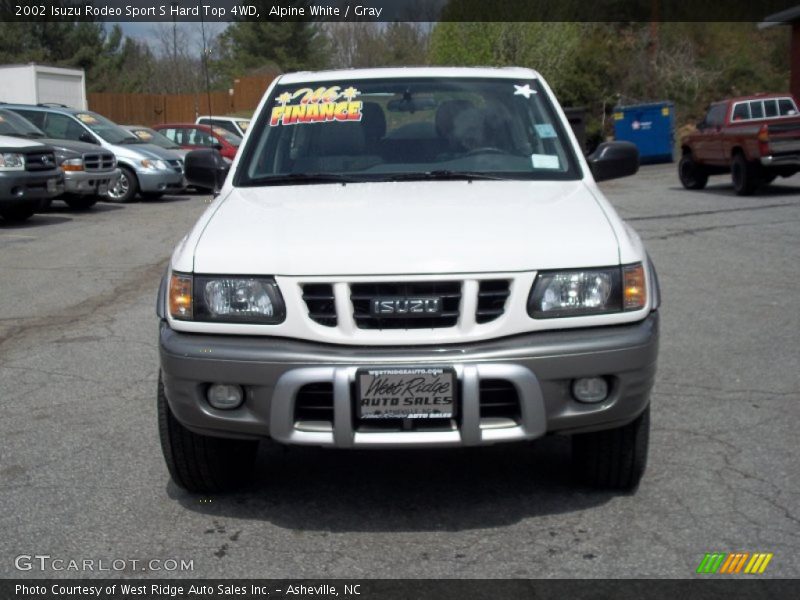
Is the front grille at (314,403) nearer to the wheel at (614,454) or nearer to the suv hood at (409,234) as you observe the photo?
the suv hood at (409,234)

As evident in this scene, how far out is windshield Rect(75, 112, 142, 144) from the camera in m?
20.0

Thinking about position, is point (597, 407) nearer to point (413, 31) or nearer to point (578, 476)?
point (578, 476)

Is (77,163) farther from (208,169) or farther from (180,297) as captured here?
(180,297)

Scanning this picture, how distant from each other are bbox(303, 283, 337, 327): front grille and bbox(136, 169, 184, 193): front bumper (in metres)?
16.5

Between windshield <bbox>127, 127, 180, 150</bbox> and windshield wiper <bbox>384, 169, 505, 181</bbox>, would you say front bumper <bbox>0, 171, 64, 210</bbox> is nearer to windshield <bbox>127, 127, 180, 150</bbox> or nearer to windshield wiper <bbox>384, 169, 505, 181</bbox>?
windshield <bbox>127, 127, 180, 150</bbox>

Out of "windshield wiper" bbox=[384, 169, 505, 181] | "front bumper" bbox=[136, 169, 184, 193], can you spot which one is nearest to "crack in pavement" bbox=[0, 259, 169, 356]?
"windshield wiper" bbox=[384, 169, 505, 181]

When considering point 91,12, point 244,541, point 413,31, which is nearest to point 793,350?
point 244,541

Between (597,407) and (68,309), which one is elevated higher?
(597,407)

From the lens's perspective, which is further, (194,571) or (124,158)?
(124,158)

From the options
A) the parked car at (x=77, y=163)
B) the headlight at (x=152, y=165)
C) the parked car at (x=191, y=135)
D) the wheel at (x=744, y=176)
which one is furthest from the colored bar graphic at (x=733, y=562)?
the parked car at (x=191, y=135)

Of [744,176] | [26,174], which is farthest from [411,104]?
[744,176]
